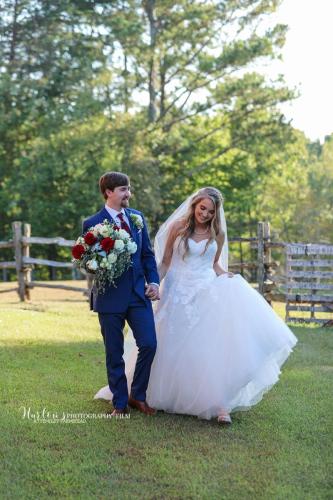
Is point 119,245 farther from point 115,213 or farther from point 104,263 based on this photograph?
point 115,213

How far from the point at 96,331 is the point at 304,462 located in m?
7.62

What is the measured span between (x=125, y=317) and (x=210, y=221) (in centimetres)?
120

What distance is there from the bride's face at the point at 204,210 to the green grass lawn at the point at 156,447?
1.74 meters


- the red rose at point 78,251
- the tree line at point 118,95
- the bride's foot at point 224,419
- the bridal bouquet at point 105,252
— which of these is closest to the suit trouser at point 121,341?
the bridal bouquet at point 105,252

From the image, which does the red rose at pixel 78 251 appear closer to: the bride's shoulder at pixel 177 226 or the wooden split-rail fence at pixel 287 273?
the bride's shoulder at pixel 177 226

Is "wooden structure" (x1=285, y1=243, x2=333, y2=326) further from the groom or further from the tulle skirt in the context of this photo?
the groom

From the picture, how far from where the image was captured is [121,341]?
617 centimetres

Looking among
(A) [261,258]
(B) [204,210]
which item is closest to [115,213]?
(B) [204,210]

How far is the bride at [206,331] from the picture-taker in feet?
19.8

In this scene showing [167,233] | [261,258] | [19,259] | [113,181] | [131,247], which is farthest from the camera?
[19,259]

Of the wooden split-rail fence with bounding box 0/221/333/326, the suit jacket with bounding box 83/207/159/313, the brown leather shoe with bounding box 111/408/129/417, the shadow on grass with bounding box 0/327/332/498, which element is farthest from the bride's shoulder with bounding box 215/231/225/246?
the wooden split-rail fence with bounding box 0/221/333/326

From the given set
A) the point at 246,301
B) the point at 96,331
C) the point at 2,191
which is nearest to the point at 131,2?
the point at 2,191

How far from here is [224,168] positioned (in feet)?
116

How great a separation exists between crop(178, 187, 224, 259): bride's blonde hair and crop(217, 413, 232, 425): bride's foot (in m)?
1.43
